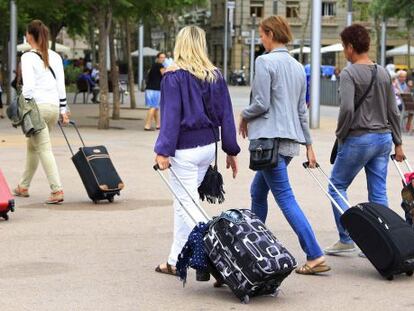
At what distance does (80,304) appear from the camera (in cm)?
591

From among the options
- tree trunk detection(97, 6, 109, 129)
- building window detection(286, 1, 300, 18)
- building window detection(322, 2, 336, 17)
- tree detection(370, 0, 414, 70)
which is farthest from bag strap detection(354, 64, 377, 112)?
building window detection(322, 2, 336, 17)

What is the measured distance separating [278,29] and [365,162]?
131 cm

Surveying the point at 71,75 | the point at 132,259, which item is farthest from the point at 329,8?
the point at 132,259

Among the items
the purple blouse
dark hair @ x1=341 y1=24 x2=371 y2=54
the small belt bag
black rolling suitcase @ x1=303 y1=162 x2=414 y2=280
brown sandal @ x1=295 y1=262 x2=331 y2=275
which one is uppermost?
dark hair @ x1=341 y1=24 x2=371 y2=54

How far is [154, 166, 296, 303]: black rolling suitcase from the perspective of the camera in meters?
5.73

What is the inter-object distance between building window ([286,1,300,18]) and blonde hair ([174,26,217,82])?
70.7 meters

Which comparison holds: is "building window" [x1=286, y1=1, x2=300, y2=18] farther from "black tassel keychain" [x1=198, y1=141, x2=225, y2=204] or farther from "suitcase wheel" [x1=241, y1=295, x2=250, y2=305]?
"suitcase wheel" [x1=241, y1=295, x2=250, y2=305]

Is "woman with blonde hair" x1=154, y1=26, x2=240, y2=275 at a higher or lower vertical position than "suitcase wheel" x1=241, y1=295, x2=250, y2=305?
higher

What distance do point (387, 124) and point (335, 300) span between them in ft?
5.71

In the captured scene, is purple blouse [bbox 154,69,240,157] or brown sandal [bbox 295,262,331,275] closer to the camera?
purple blouse [bbox 154,69,240,157]

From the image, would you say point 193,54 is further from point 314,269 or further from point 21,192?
point 21,192

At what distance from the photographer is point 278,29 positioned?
6.74m

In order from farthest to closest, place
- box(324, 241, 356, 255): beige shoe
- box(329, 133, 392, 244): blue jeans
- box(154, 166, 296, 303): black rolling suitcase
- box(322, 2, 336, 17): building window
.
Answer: box(322, 2, 336, 17): building window, box(324, 241, 356, 255): beige shoe, box(329, 133, 392, 244): blue jeans, box(154, 166, 296, 303): black rolling suitcase

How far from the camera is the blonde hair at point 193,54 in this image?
6.42 metres
